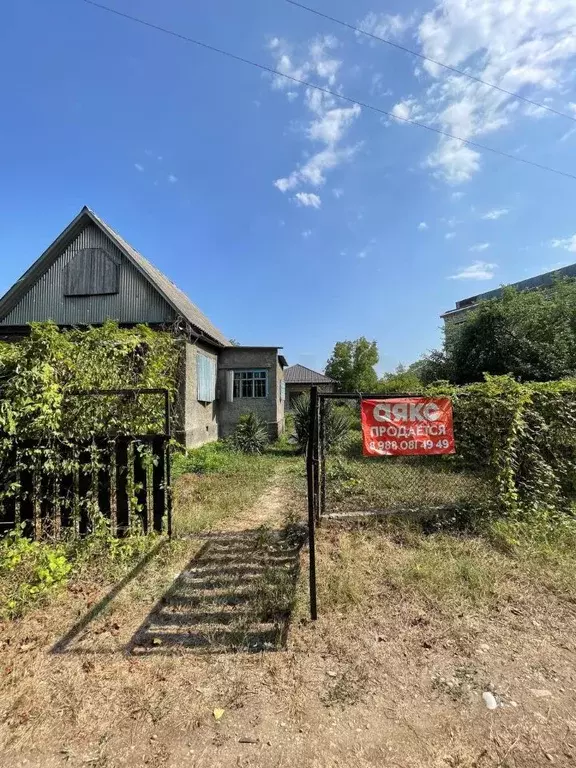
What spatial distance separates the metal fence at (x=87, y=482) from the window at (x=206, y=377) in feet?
24.9

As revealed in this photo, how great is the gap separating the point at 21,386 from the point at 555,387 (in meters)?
5.83

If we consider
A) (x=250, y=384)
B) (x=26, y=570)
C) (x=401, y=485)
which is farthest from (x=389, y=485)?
(x=250, y=384)

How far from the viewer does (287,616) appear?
2.85m

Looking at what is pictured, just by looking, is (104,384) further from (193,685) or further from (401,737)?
(401,737)

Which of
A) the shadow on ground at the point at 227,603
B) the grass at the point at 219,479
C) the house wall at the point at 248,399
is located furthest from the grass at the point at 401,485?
the house wall at the point at 248,399

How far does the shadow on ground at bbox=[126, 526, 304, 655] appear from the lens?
2.58 m

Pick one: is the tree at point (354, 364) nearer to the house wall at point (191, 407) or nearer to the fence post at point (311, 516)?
the house wall at point (191, 407)

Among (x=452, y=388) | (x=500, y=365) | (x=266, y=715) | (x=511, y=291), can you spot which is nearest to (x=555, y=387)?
(x=452, y=388)

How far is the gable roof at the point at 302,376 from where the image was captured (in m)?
31.6

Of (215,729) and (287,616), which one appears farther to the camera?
(287,616)

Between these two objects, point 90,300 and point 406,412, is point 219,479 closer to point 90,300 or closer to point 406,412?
point 406,412

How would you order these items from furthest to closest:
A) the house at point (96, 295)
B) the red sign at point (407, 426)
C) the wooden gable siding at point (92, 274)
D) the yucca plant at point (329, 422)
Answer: the wooden gable siding at point (92, 274) < the house at point (96, 295) < the yucca plant at point (329, 422) < the red sign at point (407, 426)

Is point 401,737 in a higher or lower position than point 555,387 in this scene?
lower

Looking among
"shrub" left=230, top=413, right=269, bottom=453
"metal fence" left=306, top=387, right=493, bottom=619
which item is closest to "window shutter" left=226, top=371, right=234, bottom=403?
"shrub" left=230, top=413, right=269, bottom=453
